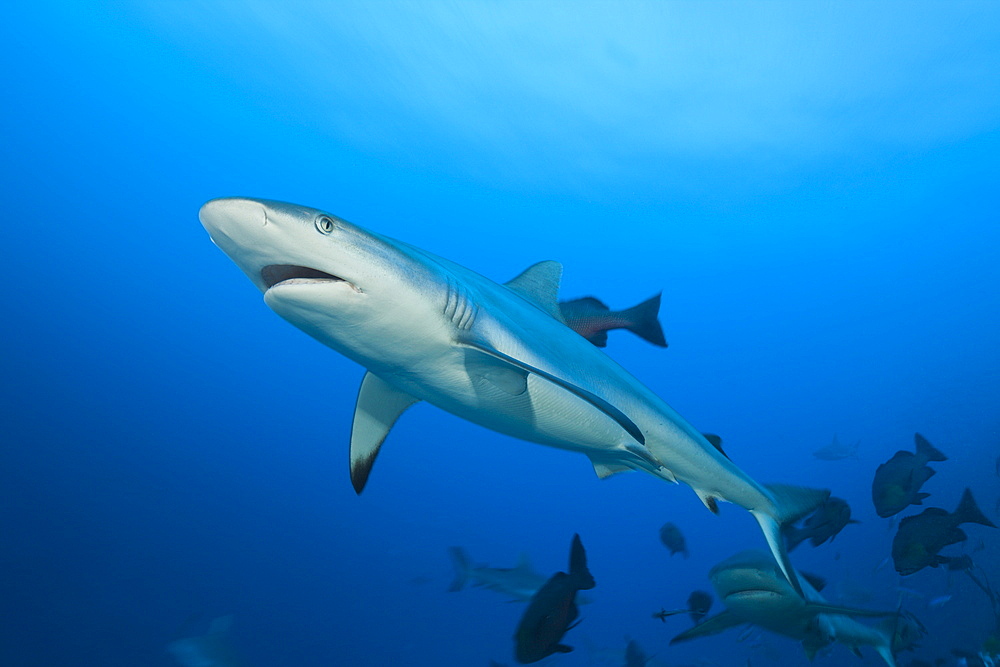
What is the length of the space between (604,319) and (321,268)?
7.64 ft

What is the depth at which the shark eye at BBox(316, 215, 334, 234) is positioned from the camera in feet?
5.56

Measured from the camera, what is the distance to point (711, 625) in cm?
356

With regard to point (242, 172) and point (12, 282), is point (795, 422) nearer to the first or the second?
point (242, 172)

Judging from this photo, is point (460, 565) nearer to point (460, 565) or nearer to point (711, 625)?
point (460, 565)

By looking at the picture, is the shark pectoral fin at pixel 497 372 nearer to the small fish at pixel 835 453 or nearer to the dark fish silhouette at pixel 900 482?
the dark fish silhouette at pixel 900 482

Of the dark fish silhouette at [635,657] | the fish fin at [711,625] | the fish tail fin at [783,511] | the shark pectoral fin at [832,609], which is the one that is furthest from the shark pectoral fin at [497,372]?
the dark fish silhouette at [635,657]

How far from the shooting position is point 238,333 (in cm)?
5744

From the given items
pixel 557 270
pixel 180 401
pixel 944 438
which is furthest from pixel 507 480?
pixel 557 270

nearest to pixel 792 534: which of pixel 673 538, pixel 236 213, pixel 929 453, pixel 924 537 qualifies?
pixel 924 537

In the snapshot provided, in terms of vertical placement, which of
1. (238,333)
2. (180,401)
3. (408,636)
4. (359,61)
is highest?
(359,61)

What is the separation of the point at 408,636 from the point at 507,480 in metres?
44.4

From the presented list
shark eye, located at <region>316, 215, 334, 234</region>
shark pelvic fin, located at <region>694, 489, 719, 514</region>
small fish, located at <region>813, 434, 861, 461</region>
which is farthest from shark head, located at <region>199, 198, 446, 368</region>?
small fish, located at <region>813, 434, 861, 461</region>

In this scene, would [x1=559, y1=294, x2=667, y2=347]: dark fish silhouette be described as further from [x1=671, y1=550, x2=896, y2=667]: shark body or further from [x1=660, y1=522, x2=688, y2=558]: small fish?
[x1=660, y1=522, x2=688, y2=558]: small fish

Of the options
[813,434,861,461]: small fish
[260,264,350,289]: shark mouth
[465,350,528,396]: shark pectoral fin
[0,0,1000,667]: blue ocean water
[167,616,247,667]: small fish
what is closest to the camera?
[260,264,350,289]: shark mouth
